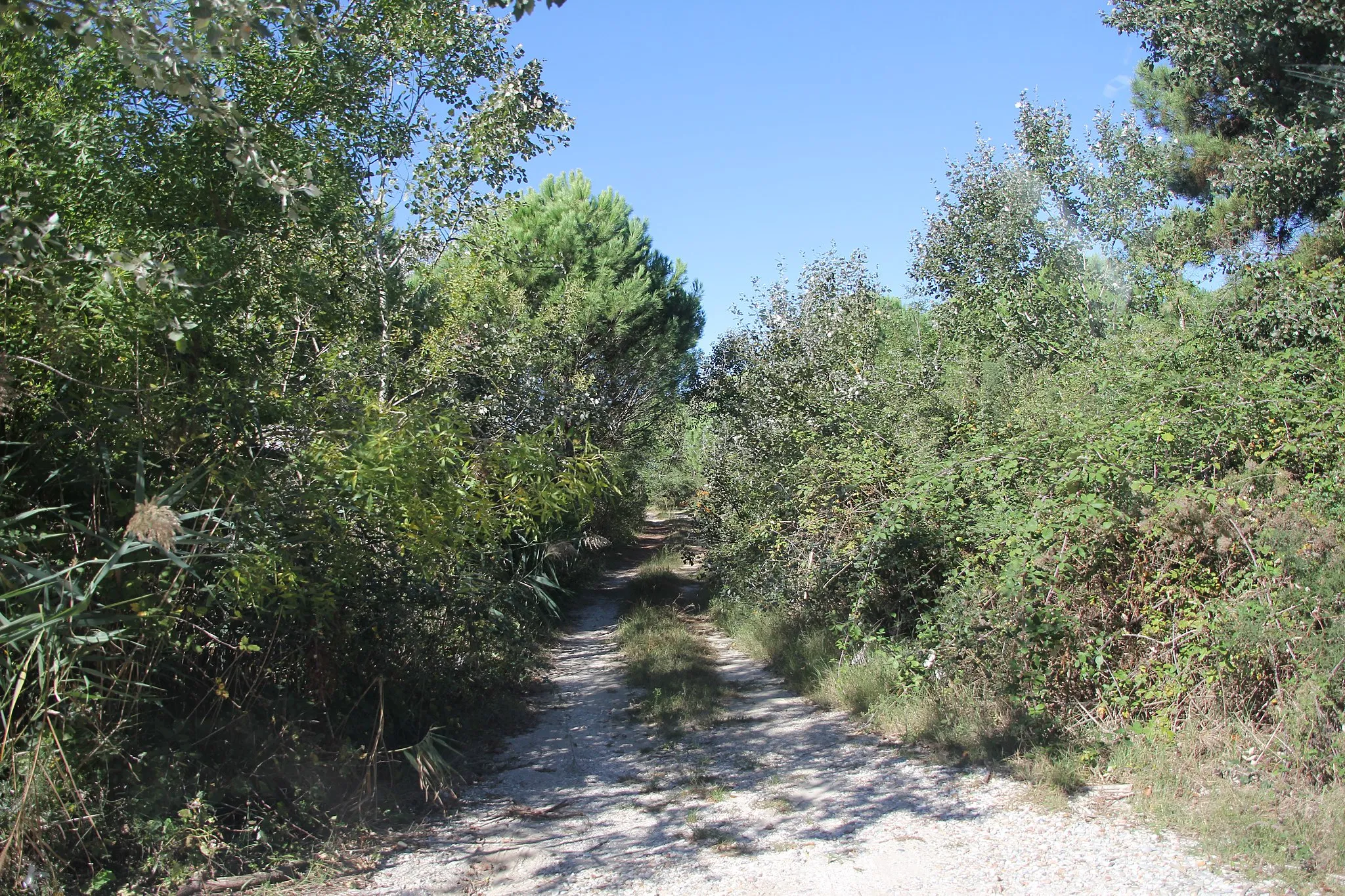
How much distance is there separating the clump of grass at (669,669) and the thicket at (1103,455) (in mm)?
971

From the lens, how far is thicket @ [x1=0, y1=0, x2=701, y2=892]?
14.8 ft

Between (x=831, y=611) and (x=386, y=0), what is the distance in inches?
325

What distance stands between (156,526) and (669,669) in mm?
7574

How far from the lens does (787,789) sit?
263 inches

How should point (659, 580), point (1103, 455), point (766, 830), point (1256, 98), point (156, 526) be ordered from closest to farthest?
point (156, 526) < point (766, 830) < point (1103, 455) < point (1256, 98) < point (659, 580)

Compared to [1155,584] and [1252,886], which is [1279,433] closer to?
[1155,584]

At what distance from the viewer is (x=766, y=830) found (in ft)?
19.0

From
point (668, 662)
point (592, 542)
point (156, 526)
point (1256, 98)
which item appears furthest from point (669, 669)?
point (1256, 98)

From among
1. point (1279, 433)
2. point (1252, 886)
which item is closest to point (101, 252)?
point (1252, 886)

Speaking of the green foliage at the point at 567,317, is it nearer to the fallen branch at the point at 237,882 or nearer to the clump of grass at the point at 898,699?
the clump of grass at the point at 898,699

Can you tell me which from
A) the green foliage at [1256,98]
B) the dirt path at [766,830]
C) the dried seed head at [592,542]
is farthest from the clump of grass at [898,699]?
the green foliage at [1256,98]

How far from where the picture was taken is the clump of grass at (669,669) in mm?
9086

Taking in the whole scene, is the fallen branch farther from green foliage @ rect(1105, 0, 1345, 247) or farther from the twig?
green foliage @ rect(1105, 0, 1345, 247)

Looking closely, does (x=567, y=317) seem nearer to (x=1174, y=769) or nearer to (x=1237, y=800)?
(x=1174, y=769)
